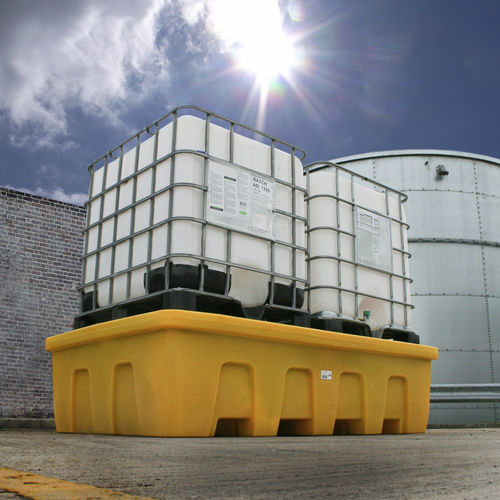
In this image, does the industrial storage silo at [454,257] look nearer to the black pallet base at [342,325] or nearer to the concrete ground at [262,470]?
the black pallet base at [342,325]

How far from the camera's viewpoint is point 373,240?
5332mm

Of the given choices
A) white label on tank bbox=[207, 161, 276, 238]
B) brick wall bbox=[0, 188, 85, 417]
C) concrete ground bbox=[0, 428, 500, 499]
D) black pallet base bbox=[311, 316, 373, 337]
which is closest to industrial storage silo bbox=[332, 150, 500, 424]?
black pallet base bbox=[311, 316, 373, 337]

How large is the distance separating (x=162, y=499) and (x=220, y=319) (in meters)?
2.26

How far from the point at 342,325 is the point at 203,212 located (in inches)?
67.5

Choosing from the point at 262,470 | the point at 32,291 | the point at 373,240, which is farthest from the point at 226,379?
the point at 32,291

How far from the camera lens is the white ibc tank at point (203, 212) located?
399cm

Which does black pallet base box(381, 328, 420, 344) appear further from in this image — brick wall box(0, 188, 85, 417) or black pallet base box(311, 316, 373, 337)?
brick wall box(0, 188, 85, 417)

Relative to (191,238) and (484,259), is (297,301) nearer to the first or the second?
(191,238)

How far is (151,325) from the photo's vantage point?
353 centimetres

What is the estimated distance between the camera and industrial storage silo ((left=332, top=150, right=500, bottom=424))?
364 inches

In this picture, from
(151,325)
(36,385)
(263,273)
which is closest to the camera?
(151,325)

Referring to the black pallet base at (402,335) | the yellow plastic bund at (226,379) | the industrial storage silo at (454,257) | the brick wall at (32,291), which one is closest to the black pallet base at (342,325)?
the yellow plastic bund at (226,379)

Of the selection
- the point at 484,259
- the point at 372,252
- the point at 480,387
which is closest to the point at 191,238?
the point at 372,252

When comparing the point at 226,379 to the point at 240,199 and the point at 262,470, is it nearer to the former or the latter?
the point at 240,199
